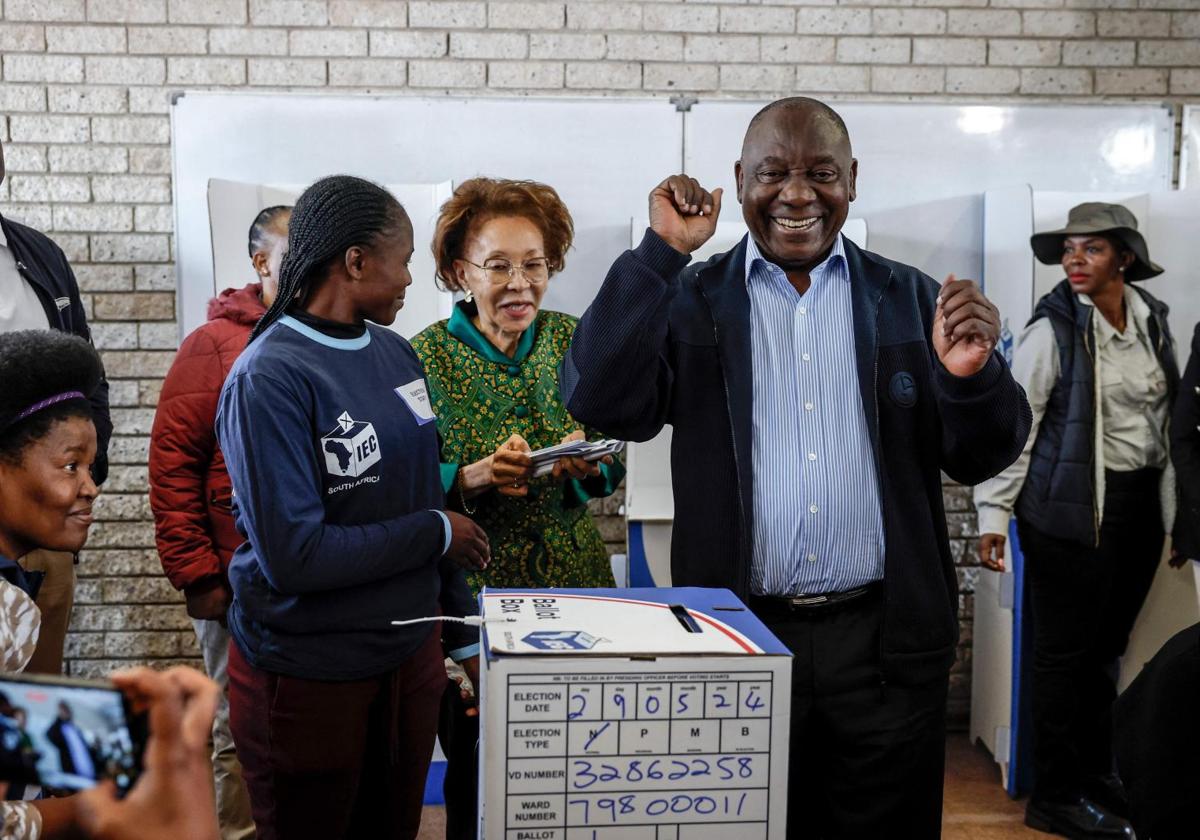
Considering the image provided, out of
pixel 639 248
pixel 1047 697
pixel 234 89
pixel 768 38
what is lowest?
pixel 1047 697

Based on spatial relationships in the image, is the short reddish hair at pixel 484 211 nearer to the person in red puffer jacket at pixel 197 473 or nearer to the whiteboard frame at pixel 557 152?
the person in red puffer jacket at pixel 197 473

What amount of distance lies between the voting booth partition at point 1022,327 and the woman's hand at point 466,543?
2051 mm

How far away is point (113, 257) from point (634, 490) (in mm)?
1899

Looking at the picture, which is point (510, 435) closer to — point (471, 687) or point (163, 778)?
point (471, 687)

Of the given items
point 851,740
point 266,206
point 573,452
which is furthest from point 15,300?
point 851,740

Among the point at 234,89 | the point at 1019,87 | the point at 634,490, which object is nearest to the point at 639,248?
the point at 634,490

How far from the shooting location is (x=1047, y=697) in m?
2.97

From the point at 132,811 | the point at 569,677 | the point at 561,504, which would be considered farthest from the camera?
the point at 561,504

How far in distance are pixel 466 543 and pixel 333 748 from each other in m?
0.36

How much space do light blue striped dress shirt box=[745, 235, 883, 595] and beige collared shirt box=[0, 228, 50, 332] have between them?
1855 millimetres

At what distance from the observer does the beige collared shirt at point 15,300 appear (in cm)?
243

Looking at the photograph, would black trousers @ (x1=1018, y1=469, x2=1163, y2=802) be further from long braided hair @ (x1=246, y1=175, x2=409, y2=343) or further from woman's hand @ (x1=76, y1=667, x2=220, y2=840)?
woman's hand @ (x1=76, y1=667, x2=220, y2=840)

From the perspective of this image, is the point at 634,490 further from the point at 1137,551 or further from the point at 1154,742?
the point at 1154,742

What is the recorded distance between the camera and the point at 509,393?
211cm
